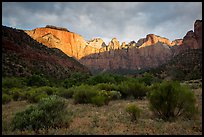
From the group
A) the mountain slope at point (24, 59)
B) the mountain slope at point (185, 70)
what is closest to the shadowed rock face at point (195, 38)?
the mountain slope at point (185, 70)

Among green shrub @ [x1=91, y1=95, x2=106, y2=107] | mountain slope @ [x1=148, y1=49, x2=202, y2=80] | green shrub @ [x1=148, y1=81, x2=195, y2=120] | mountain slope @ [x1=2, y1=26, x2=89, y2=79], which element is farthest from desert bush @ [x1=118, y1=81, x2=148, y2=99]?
mountain slope @ [x1=148, y1=49, x2=202, y2=80]

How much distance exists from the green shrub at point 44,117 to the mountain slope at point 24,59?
30711 mm

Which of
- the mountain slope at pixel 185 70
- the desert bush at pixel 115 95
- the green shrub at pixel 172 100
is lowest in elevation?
the desert bush at pixel 115 95

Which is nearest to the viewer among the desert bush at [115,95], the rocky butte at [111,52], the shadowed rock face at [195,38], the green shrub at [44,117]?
the green shrub at [44,117]

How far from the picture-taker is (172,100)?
9398mm

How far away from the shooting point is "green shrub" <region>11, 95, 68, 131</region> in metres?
7.91

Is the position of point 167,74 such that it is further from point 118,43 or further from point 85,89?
point 118,43

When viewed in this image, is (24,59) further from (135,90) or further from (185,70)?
(185,70)

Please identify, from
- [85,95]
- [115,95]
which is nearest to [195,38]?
[115,95]

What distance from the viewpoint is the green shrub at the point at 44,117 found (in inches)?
312

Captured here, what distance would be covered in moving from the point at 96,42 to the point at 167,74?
129778 millimetres

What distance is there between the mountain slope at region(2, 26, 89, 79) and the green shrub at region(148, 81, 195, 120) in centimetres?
3241

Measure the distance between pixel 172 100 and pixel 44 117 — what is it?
5.47 metres

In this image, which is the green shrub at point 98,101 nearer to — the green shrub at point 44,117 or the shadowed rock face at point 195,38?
the green shrub at point 44,117
